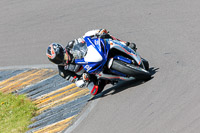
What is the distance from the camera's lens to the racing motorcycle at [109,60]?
27.9ft

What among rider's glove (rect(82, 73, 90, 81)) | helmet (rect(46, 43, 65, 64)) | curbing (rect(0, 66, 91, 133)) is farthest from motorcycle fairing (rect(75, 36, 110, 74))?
curbing (rect(0, 66, 91, 133))

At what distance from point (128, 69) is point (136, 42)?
2.64 m

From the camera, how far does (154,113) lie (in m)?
7.60

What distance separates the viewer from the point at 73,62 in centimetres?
877

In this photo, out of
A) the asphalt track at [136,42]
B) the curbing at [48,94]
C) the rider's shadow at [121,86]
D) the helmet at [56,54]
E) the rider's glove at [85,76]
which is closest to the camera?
the asphalt track at [136,42]

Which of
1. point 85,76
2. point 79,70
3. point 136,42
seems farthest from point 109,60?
point 136,42

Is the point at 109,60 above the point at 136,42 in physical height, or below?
above

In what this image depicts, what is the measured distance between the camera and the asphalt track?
7.60 m

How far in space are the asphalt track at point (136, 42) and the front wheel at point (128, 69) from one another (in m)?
0.34

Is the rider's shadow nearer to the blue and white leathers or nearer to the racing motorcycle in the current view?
the racing motorcycle

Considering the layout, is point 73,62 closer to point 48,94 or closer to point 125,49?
point 125,49

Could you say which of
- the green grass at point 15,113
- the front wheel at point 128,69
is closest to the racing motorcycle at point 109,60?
the front wheel at point 128,69

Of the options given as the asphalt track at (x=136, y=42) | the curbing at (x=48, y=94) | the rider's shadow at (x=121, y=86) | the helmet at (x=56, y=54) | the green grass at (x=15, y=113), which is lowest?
the green grass at (x=15, y=113)

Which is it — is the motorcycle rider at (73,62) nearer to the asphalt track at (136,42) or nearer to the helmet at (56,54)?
the helmet at (56,54)
